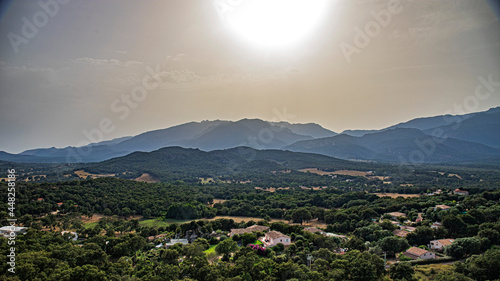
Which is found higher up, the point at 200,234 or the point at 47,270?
the point at 47,270

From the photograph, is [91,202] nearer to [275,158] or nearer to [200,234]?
[200,234]

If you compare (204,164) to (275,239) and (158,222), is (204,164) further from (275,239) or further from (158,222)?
(275,239)

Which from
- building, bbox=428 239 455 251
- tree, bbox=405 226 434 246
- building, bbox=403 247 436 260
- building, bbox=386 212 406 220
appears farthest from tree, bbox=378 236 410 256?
building, bbox=386 212 406 220

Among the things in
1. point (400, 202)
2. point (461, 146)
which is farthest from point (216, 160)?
point (461, 146)

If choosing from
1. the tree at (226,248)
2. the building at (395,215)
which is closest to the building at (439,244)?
the building at (395,215)

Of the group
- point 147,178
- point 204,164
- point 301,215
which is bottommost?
point 301,215

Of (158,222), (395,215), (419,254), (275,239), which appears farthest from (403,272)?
(158,222)

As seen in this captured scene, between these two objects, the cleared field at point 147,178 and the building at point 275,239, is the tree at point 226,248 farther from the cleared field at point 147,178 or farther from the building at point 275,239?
the cleared field at point 147,178

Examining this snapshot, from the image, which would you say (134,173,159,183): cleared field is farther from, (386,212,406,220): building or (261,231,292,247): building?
(386,212,406,220): building

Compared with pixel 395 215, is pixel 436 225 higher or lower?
higher
